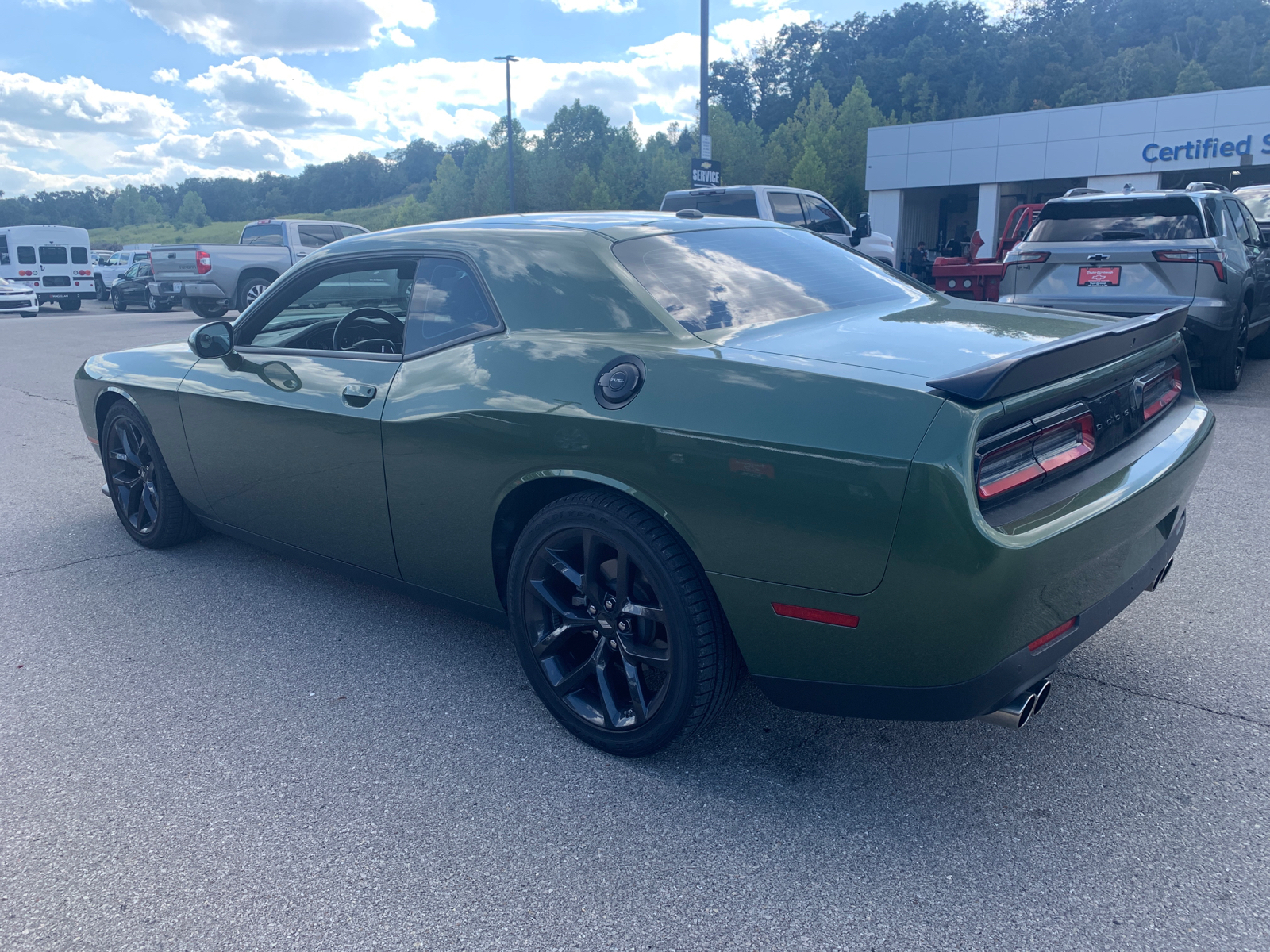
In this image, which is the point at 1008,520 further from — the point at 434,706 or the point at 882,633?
the point at 434,706

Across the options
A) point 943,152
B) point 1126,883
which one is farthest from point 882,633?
point 943,152

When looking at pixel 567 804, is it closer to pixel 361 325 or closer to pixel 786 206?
pixel 361 325

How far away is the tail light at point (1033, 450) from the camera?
2.15 m

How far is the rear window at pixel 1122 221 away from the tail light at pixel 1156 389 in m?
5.18

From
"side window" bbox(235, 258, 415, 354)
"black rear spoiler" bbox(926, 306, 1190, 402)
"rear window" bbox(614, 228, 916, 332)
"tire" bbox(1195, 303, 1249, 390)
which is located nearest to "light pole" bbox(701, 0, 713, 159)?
"tire" bbox(1195, 303, 1249, 390)

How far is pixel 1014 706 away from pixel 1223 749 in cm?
84

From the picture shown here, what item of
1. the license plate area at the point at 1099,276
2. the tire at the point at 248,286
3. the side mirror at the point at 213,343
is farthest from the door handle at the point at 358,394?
the tire at the point at 248,286

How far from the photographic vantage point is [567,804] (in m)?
2.53

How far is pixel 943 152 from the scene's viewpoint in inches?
1331

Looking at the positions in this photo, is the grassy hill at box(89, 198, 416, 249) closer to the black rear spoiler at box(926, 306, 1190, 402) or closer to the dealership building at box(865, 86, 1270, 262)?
the dealership building at box(865, 86, 1270, 262)

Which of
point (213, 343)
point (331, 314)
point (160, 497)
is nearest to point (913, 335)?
point (331, 314)

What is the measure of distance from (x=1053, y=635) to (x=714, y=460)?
2.99 feet

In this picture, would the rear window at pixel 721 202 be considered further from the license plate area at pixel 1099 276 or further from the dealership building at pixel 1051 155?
the dealership building at pixel 1051 155

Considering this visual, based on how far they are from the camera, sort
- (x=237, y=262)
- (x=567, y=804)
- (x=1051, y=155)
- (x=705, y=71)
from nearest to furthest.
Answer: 1. (x=567, y=804)
2. (x=705, y=71)
3. (x=237, y=262)
4. (x=1051, y=155)
